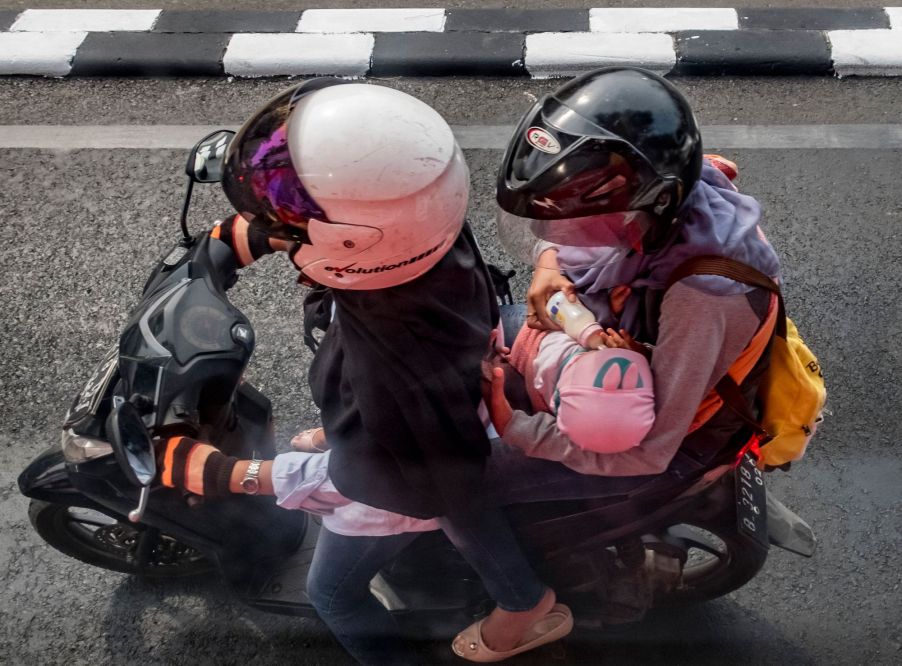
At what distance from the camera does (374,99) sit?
5.80ft

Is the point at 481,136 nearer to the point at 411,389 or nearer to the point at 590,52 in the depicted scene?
the point at 590,52

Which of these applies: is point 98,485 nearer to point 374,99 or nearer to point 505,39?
point 374,99

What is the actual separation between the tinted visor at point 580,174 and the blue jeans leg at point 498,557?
75 cm

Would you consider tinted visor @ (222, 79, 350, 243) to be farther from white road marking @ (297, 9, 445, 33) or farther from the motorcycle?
white road marking @ (297, 9, 445, 33)

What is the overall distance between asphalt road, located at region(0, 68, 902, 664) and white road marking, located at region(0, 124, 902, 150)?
0.05 metres

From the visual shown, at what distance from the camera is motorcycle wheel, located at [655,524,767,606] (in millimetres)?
2533

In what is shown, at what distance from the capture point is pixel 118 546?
2836 mm

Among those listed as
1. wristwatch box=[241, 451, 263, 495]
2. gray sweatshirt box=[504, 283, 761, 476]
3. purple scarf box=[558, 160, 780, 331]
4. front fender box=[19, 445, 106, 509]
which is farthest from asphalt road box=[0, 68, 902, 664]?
purple scarf box=[558, 160, 780, 331]

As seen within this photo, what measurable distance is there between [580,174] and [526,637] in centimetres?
140

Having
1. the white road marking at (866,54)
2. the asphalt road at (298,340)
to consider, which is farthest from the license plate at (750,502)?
the white road marking at (866,54)

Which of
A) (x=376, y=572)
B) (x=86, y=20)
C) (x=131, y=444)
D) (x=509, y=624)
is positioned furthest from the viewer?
(x=86, y=20)

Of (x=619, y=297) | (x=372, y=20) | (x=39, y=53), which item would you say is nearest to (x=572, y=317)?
(x=619, y=297)

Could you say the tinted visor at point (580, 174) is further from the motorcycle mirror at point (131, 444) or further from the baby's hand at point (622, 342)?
the motorcycle mirror at point (131, 444)

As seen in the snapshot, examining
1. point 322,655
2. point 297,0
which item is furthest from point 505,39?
point 322,655
